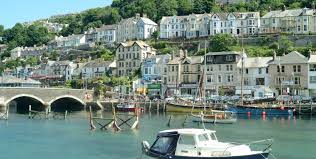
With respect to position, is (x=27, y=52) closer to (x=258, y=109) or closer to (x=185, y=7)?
(x=185, y=7)

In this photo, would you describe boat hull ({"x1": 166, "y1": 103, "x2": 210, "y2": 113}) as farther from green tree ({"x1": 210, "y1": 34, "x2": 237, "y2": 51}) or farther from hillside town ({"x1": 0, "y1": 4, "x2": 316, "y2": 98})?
green tree ({"x1": 210, "y1": 34, "x2": 237, "y2": 51})

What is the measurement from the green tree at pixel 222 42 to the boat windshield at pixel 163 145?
79449 mm

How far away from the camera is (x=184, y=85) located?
11094cm

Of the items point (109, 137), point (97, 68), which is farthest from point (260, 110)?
point (97, 68)

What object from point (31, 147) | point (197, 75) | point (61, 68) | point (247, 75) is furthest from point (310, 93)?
point (61, 68)

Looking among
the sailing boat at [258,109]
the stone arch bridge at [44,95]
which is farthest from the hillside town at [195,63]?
the stone arch bridge at [44,95]

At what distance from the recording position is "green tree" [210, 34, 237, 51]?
117438 mm

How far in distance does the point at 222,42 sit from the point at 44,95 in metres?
37.5

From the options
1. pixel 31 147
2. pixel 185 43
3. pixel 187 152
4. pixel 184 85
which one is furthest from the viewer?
pixel 185 43

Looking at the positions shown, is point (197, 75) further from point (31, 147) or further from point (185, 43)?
point (31, 147)

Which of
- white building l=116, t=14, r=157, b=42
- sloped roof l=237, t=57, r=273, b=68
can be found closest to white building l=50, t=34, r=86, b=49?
white building l=116, t=14, r=157, b=42

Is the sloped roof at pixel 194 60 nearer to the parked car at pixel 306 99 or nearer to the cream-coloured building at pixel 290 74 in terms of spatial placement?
the cream-coloured building at pixel 290 74

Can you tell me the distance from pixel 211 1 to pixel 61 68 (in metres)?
43.2

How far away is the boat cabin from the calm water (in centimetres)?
634
